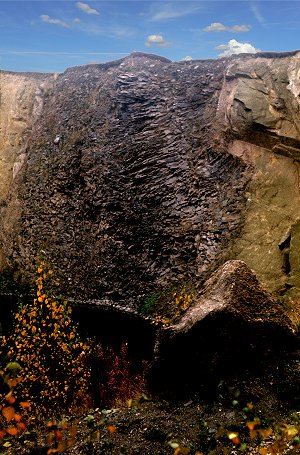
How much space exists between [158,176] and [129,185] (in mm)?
1524

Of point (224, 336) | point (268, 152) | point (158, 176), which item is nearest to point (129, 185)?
point (158, 176)

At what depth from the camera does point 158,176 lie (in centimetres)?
2241

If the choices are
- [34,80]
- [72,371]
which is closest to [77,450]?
[72,371]

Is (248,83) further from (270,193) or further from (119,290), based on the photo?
(119,290)

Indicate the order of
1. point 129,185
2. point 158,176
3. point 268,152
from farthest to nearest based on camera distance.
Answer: point 129,185 → point 158,176 → point 268,152

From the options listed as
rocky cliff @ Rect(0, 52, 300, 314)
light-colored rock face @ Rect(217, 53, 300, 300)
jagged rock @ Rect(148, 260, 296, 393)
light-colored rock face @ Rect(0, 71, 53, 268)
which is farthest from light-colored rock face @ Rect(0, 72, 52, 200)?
jagged rock @ Rect(148, 260, 296, 393)

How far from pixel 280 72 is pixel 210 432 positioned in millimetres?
16802

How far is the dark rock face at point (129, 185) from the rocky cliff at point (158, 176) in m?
0.06

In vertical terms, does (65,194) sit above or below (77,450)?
above

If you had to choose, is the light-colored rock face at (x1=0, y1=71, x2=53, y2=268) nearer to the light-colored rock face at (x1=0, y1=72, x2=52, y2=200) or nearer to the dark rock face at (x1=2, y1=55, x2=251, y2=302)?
the light-colored rock face at (x1=0, y1=72, x2=52, y2=200)

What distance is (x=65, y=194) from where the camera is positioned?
23625 millimetres

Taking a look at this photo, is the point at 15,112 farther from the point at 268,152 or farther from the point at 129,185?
the point at 268,152

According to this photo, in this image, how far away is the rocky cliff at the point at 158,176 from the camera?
19.4 metres

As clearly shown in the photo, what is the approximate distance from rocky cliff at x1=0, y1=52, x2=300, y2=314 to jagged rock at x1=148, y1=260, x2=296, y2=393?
6214 mm
